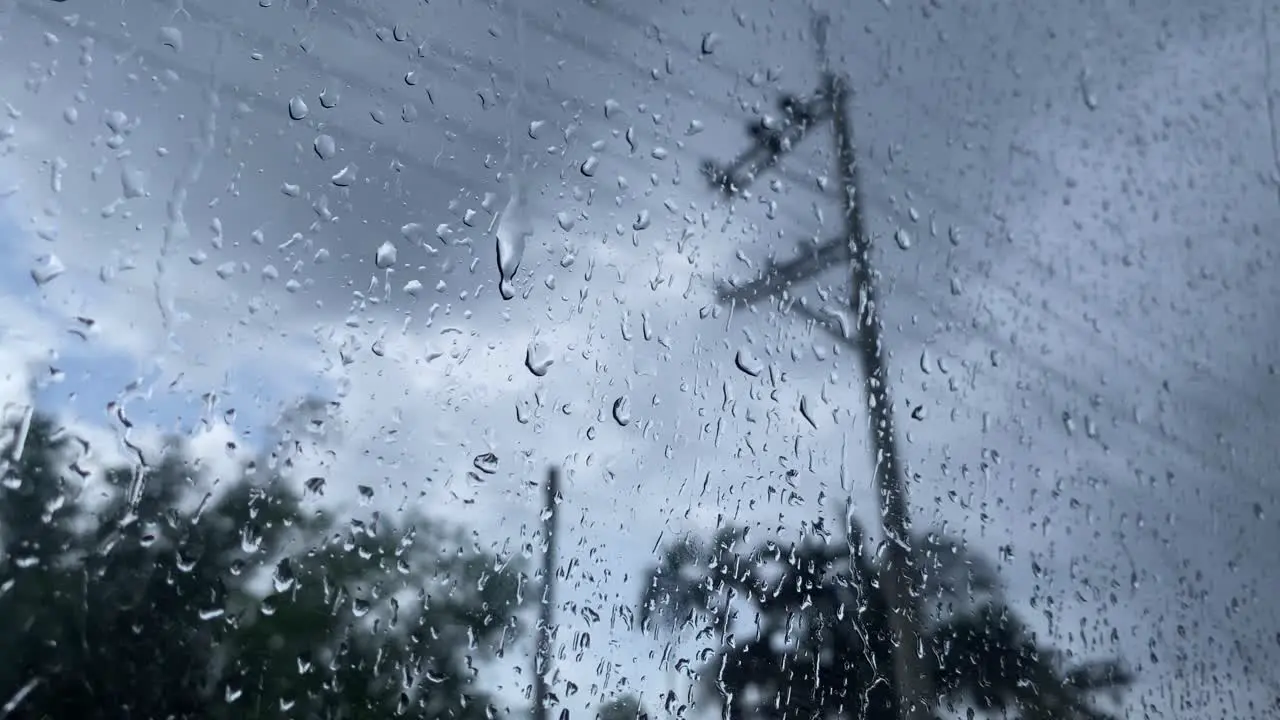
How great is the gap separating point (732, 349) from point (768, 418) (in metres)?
0.13

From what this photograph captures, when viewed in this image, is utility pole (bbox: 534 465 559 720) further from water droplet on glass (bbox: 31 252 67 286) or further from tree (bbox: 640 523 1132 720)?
water droplet on glass (bbox: 31 252 67 286)

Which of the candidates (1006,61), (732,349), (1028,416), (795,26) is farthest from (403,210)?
(1006,61)

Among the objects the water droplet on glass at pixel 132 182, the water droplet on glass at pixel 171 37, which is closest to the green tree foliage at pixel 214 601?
the water droplet on glass at pixel 132 182

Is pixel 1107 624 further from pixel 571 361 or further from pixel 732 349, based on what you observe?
pixel 571 361

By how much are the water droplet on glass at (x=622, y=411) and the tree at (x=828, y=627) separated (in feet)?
0.63

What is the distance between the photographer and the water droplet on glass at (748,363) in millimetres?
1538

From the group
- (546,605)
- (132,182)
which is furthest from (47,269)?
(546,605)

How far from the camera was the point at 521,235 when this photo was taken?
1.39 meters

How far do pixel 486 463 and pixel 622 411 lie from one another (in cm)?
26

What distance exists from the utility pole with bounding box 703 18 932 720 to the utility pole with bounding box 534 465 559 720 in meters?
0.51

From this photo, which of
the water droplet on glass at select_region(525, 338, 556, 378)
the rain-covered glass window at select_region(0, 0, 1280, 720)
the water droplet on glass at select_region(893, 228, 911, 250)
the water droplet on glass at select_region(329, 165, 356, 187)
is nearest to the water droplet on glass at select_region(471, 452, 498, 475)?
the rain-covered glass window at select_region(0, 0, 1280, 720)

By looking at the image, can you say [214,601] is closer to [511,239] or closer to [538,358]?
[538,358]

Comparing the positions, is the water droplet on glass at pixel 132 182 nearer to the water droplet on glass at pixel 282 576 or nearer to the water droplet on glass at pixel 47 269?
the water droplet on glass at pixel 47 269

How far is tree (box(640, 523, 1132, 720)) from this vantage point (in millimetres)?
1321
